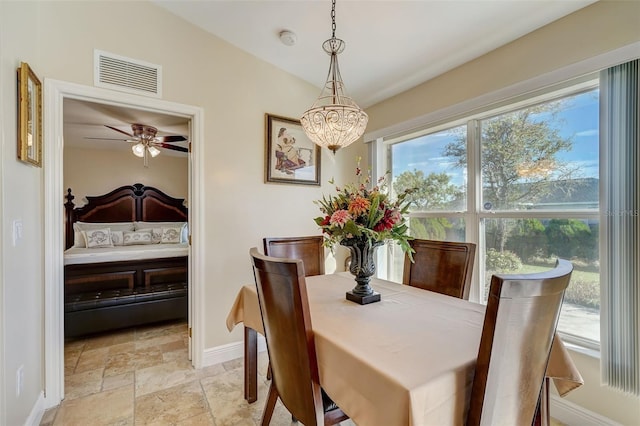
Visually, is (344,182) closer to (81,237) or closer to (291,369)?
(291,369)

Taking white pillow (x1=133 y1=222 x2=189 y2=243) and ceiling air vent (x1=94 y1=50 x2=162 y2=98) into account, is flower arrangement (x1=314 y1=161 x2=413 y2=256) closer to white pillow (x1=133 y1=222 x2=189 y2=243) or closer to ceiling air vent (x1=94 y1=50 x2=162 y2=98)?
ceiling air vent (x1=94 y1=50 x2=162 y2=98)

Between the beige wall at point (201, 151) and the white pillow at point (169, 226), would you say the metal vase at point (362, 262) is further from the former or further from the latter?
the white pillow at point (169, 226)

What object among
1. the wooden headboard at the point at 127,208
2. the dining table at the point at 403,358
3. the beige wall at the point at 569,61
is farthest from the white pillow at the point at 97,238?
the beige wall at the point at 569,61

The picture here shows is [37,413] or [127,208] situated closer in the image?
[37,413]

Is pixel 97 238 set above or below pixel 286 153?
below

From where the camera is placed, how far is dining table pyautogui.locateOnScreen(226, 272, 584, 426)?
0.83 meters

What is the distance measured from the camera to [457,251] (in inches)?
73.5

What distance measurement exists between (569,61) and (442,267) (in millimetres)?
1493

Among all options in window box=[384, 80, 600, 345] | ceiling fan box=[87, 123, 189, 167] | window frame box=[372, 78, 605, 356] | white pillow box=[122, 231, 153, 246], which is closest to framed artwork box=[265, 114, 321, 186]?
window frame box=[372, 78, 605, 356]

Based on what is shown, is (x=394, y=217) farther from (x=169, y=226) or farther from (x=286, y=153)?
(x=169, y=226)

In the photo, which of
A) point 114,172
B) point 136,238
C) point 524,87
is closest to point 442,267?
point 524,87

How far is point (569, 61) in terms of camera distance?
1758 mm

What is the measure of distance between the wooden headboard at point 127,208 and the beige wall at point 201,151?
3.37 m

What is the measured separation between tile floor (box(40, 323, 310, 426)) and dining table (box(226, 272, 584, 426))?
0.99 m
